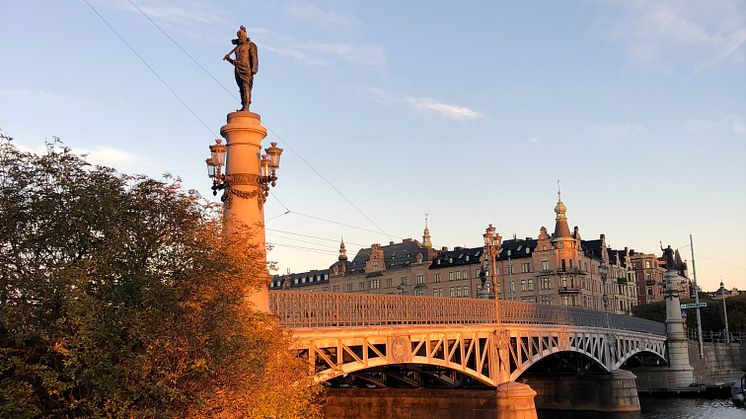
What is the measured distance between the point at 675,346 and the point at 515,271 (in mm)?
37650

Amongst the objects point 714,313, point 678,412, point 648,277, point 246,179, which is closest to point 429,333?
point 246,179

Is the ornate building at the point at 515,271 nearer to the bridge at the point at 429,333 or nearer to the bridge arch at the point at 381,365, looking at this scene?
the bridge at the point at 429,333

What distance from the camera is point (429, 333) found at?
118 ft

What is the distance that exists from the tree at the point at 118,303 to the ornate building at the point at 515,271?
91.6 m

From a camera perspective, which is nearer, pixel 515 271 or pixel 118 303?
pixel 118 303

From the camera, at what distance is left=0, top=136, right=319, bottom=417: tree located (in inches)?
558

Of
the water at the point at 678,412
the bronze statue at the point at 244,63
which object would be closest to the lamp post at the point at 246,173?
the bronze statue at the point at 244,63

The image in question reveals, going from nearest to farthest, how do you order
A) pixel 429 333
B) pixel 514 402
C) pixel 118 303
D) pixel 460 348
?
1. pixel 118 303
2. pixel 429 333
3. pixel 460 348
4. pixel 514 402

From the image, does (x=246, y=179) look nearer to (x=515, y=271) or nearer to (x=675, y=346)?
(x=675, y=346)

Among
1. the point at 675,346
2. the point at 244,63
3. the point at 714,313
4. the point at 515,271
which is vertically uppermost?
the point at 515,271

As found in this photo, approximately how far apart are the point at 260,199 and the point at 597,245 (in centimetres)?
11869

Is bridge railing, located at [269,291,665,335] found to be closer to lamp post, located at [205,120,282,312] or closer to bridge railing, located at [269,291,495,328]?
bridge railing, located at [269,291,495,328]

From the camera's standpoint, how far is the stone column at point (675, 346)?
267 feet

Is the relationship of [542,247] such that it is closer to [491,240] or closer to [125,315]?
[491,240]
